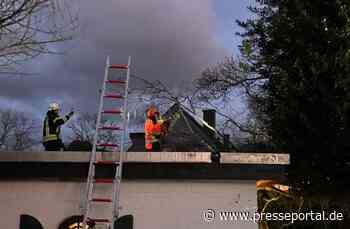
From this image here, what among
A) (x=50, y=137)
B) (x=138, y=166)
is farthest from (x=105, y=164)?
(x=50, y=137)

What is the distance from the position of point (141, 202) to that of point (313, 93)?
546cm

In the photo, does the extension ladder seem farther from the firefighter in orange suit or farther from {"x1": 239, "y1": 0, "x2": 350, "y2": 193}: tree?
{"x1": 239, "y1": 0, "x2": 350, "y2": 193}: tree

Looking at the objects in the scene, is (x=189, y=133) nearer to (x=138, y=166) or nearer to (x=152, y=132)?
(x=152, y=132)

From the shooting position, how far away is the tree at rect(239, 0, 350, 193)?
38.3 feet

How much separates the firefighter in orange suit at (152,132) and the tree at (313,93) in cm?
326

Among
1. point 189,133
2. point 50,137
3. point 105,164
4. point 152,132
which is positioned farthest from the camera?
point 189,133

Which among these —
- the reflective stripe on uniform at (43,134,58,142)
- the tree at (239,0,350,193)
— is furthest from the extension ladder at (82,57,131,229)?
the tree at (239,0,350,193)

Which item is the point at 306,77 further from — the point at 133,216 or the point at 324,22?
the point at 133,216

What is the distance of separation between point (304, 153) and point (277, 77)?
1.92 meters

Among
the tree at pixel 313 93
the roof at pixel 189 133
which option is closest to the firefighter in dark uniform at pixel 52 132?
the tree at pixel 313 93

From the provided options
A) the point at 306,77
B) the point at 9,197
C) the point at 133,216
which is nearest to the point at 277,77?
the point at 306,77

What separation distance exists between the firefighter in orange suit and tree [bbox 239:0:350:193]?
326cm

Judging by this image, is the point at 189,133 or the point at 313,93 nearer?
the point at 313,93

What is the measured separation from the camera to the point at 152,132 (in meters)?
10.0
